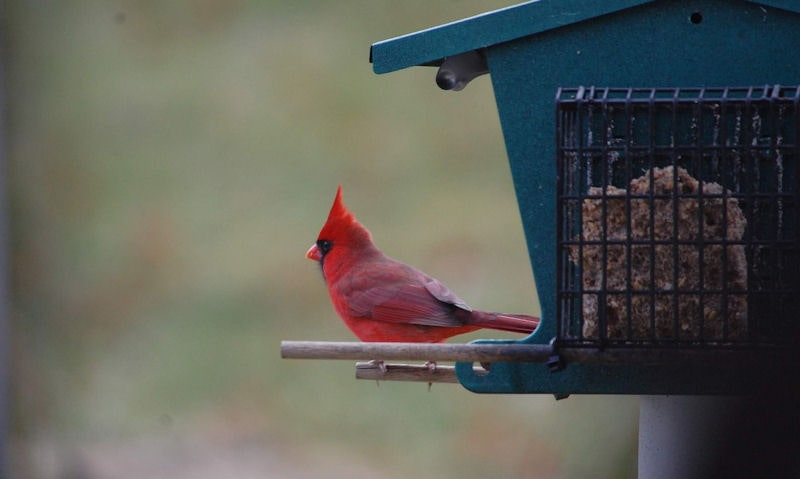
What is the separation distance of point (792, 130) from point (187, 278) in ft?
13.3

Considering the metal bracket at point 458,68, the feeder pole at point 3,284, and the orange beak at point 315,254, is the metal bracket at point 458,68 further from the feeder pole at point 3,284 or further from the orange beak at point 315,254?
the feeder pole at point 3,284

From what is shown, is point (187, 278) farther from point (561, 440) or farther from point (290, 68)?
point (561, 440)

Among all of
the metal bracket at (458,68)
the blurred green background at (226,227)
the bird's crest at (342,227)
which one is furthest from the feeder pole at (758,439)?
the blurred green background at (226,227)

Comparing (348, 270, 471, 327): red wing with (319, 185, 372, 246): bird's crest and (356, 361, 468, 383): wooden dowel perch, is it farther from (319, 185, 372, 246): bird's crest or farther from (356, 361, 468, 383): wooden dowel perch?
(356, 361, 468, 383): wooden dowel perch

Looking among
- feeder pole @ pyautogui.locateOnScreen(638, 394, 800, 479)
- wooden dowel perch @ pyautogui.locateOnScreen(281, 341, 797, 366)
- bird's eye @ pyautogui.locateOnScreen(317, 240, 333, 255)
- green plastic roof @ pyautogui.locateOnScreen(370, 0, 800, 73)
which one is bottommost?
wooden dowel perch @ pyautogui.locateOnScreen(281, 341, 797, 366)

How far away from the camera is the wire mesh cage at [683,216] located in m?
2.69

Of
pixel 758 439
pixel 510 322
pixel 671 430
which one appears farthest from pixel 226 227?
pixel 758 439

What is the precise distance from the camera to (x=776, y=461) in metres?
1.13

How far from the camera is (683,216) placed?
2.73 meters

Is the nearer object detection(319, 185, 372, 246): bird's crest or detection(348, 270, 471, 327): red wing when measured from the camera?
detection(348, 270, 471, 327): red wing

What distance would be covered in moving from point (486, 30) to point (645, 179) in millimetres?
489

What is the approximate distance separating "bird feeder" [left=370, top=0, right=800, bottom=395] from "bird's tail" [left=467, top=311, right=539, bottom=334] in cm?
33

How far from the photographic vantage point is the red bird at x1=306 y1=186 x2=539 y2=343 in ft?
11.9

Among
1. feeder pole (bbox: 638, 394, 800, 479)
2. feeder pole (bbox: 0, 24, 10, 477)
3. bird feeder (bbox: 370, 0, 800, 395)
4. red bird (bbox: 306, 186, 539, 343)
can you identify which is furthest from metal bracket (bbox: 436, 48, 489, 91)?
feeder pole (bbox: 0, 24, 10, 477)
